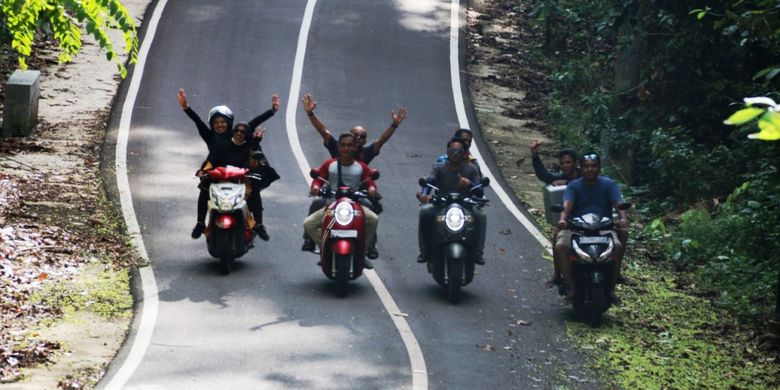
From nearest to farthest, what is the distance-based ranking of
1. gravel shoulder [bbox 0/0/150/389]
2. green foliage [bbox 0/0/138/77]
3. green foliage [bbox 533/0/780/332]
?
gravel shoulder [bbox 0/0/150/389]
green foliage [bbox 0/0/138/77]
green foliage [bbox 533/0/780/332]

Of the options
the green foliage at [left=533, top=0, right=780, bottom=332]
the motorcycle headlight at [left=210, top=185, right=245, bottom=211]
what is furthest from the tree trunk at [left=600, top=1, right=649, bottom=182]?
the motorcycle headlight at [left=210, top=185, right=245, bottom=211]

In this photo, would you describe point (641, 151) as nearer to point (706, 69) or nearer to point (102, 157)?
point (706, 69)

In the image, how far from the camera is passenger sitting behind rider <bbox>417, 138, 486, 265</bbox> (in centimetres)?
1388

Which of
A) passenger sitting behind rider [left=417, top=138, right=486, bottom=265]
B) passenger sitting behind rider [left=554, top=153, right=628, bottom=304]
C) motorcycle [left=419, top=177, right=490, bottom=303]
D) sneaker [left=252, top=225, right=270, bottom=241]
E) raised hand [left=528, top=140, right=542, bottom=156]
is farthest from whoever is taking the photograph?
sneaker [left=252, top=225, right=270, bottom=241]

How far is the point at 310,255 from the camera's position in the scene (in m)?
15.4

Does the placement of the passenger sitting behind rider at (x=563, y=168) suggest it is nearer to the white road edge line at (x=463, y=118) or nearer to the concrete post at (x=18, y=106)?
the white road edge line at (x=463, y=118)

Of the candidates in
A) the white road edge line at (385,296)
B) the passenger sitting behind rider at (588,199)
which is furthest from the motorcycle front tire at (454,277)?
the passenger sitting behind rider at (588,199)

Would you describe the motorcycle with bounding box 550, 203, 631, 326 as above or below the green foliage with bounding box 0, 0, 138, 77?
below

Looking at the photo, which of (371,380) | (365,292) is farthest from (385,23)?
(371,380)

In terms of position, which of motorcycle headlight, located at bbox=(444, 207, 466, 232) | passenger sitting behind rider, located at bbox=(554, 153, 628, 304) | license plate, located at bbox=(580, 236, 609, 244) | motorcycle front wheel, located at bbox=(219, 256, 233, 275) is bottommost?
motorcycle front wheel, located at bbox=(219, 256, 233, 275)

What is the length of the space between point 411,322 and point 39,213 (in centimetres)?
622

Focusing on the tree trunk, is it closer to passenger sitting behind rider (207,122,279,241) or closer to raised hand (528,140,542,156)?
raised hand (528,140,542,156)

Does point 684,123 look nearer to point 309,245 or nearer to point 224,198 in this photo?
point 309,245

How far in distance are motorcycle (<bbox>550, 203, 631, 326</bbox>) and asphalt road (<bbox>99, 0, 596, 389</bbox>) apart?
0.47 metres
